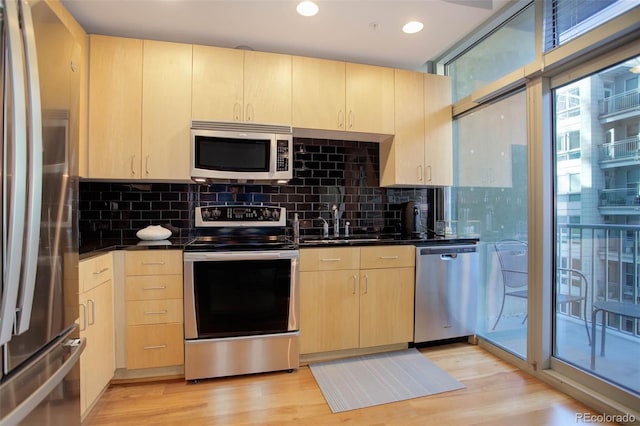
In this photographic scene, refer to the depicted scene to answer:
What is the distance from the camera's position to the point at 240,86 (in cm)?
246

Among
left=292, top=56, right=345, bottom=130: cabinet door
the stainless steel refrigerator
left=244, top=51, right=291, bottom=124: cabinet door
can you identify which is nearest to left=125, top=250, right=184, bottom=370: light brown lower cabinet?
the stainless steel refrigerator

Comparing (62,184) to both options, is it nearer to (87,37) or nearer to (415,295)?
(87,37)

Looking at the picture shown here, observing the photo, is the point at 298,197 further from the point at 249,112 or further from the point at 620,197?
the point at 620,197

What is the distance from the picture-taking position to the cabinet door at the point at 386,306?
2.48 m

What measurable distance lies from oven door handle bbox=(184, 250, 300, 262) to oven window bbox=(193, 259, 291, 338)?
33mm

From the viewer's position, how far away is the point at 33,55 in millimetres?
833

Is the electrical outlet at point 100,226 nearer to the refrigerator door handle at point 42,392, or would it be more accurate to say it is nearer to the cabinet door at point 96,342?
the cabinet door at point 96,342

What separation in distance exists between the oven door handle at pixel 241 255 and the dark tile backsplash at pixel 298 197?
24.7 inches

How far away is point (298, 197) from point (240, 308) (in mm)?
1155

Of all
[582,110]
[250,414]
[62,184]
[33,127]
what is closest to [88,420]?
[250,414]

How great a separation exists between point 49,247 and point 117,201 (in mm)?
1832

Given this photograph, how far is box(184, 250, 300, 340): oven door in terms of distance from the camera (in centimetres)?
214

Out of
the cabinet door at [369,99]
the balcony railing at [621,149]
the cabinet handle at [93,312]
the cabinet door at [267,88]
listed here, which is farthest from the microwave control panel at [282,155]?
the balcony railing at [621,149]

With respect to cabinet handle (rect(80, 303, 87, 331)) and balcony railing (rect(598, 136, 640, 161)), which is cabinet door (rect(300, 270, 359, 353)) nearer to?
cabinet handle (rect(80, 303, 87, 331))
